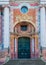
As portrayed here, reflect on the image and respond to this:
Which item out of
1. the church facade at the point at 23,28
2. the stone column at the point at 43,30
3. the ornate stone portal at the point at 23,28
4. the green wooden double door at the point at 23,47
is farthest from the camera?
the green wooden double door at the point at 23,47

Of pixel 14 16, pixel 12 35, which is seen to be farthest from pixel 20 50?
pixel 14 16

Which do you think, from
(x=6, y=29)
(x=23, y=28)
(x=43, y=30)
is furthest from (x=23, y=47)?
(x=43, y=30)

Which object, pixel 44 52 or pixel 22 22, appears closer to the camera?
pixel 44 52

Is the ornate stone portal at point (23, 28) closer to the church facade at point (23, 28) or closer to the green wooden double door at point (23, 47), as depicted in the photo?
the church facade at point (23, 28)

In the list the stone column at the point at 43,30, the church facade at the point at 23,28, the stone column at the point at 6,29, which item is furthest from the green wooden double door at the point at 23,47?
the stone column at the point at 43,30

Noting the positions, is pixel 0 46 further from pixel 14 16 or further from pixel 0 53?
pixel 14 16

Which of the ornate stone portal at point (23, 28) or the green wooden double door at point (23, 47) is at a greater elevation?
the ornate stone portal at point (23, 28)

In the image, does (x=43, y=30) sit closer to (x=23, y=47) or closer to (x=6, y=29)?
(x=23, y=47)

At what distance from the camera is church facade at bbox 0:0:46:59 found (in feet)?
78.1

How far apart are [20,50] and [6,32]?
237 centimetres

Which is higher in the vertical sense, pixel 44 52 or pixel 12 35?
pixel 12 35

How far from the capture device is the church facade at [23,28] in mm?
23812

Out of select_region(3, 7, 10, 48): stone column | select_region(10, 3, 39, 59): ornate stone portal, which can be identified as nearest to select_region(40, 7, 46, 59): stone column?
select_region(10, 3, 39, 59): ornate stone portal

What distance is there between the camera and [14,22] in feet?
80.0
